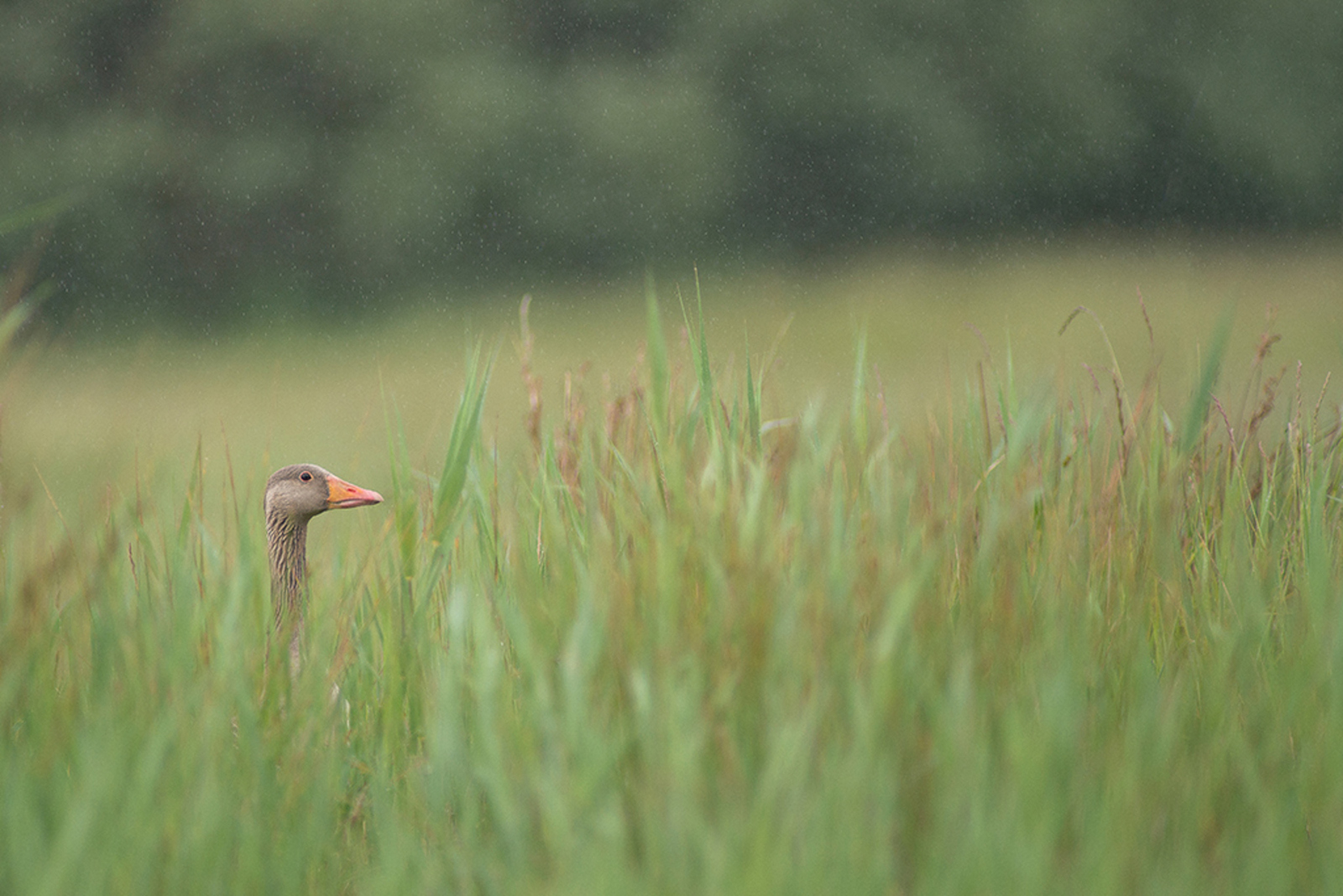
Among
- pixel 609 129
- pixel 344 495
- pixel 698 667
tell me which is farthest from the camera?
pixel 609 129

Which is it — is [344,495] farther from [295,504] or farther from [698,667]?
[698,667]

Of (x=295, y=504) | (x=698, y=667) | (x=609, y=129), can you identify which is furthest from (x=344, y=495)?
(x=609, y=129)

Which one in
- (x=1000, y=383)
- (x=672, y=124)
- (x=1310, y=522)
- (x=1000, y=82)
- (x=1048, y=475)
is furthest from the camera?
(x=1000, y=82)

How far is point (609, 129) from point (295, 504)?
882 centimetres

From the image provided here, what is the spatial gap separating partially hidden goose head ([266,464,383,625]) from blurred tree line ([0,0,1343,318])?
8407mm

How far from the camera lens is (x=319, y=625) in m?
1.63

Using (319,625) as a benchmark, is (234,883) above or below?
below

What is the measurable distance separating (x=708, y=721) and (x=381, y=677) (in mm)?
654

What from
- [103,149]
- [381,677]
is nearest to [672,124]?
[103,149]

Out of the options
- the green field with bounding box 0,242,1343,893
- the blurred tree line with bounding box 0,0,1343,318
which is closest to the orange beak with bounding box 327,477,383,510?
the green field with bounding box 0,242,1343,893

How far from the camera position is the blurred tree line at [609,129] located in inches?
416

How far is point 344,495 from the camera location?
8.04 feet

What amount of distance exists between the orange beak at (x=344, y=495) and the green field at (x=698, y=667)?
0.59ft

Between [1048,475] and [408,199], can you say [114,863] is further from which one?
[408,199]
